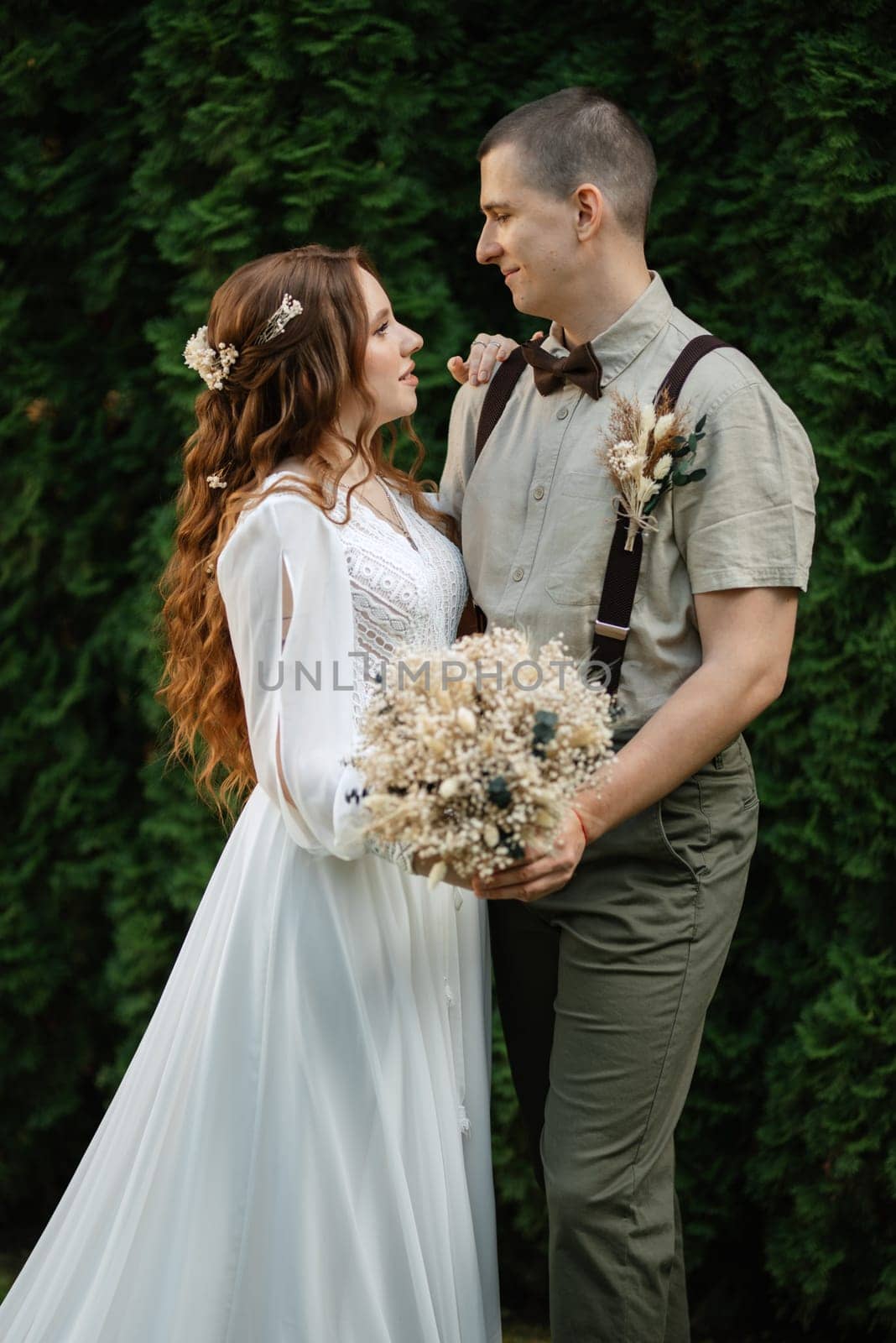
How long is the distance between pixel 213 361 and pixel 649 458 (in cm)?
97

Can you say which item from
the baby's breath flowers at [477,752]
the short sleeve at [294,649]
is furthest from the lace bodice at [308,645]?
the baby's breath flowers at [477,752]

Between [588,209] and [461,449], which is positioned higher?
[588,209]

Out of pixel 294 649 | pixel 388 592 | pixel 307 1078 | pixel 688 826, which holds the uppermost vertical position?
pixel 388 592

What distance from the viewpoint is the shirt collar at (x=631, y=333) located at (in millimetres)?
2787

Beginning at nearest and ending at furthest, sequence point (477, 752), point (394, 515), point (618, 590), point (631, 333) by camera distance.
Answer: point (477, 752), point (618, 590), point (631, 333), point (394, 515)

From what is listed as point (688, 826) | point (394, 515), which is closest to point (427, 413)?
point (394, 515)

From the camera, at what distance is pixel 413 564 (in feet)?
9.23

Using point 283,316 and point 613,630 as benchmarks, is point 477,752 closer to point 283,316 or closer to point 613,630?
point 613,630

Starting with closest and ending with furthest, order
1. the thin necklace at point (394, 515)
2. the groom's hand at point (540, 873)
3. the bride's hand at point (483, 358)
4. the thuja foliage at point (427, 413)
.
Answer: the groom's hand at point (540, 873) < the thin necklace at point (394, 515) < the bride's hand at point (483, 358) < the thuja foliage at point (427, 413)

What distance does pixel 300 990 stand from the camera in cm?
263

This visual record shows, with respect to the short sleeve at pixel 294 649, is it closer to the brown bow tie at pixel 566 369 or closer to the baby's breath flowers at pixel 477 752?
the baby's breath flowers at pixel 477 752

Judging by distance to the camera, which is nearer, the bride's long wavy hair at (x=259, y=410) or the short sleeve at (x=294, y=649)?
the short sleeve at (x=294, y=649)

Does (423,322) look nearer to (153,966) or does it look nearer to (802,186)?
(802,186)

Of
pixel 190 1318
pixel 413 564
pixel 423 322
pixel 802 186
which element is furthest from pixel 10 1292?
pixel 802 186
